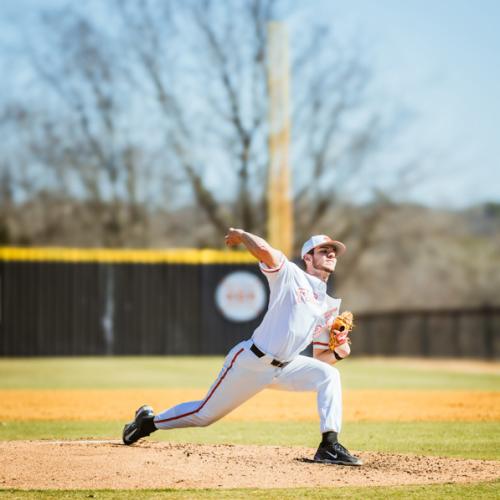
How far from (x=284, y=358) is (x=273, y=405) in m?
6.26

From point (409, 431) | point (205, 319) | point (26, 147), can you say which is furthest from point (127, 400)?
point (26, 147)

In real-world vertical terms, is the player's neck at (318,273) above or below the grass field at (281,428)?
above

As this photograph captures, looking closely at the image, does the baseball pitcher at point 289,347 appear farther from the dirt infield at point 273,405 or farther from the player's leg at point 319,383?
the dirt infield at point 273,405

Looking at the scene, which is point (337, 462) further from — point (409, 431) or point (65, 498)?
point (409, 431)

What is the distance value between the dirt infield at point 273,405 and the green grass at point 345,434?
0.62m

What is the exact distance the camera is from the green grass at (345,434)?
8.04m

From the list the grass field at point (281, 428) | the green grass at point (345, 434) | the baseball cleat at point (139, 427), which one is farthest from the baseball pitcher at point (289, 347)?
the green grass at point (345, 434)

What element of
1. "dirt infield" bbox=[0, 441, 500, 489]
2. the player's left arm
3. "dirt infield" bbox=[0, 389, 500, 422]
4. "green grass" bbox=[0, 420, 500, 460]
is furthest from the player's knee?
"dirt infield" bbox=[0, 389, 500, 422]

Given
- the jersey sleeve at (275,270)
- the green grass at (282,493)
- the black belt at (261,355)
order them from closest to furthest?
the green grass at (282,493) → the jersey sleeve at (275,270) → the black belt at (261,355)

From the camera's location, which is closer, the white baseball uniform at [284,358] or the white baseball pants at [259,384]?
the white baseball uniform at [284,358]

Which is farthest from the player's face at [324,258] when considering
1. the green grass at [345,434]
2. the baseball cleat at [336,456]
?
the green grass at [345,434]

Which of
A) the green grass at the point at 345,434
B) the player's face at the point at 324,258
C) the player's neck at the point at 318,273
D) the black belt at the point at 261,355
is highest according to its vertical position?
the player's face at the point at 324,258

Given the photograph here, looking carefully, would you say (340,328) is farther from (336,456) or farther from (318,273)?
(336,456)

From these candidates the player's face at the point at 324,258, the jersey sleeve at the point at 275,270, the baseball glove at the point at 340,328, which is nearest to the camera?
the jersey sleeve at the point at 275,270
